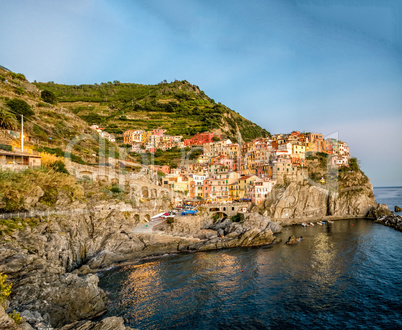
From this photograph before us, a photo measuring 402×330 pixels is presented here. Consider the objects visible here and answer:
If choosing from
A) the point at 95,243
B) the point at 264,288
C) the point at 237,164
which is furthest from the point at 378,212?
the point at 95,243

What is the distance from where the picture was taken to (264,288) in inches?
878

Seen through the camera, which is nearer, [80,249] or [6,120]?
[80,249]

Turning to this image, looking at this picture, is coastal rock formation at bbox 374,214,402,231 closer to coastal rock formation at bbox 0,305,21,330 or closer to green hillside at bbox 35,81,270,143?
coastal rock formation at bbox 0,305,21,330

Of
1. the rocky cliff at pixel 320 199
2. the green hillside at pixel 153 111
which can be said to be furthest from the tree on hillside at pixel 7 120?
the green hillside at pixel 153 111

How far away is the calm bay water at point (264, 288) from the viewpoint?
56.9 feet

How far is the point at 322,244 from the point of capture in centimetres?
3722

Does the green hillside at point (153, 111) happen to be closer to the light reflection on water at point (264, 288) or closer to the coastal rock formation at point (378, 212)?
the coastal rock formation at point (378, 212)

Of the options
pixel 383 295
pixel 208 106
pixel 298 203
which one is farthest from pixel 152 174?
pixel 208 106

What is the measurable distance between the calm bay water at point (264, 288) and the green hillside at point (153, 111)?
79.3 meters

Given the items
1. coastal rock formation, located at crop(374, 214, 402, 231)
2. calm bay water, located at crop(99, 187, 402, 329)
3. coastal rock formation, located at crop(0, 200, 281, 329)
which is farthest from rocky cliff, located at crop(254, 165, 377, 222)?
calm bay water, located at crop(99, 187, 402, 329)

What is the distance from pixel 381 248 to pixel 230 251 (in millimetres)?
20991

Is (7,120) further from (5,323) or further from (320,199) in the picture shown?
(320,199)

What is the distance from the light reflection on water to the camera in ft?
57.1

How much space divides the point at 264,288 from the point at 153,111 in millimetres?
118817
